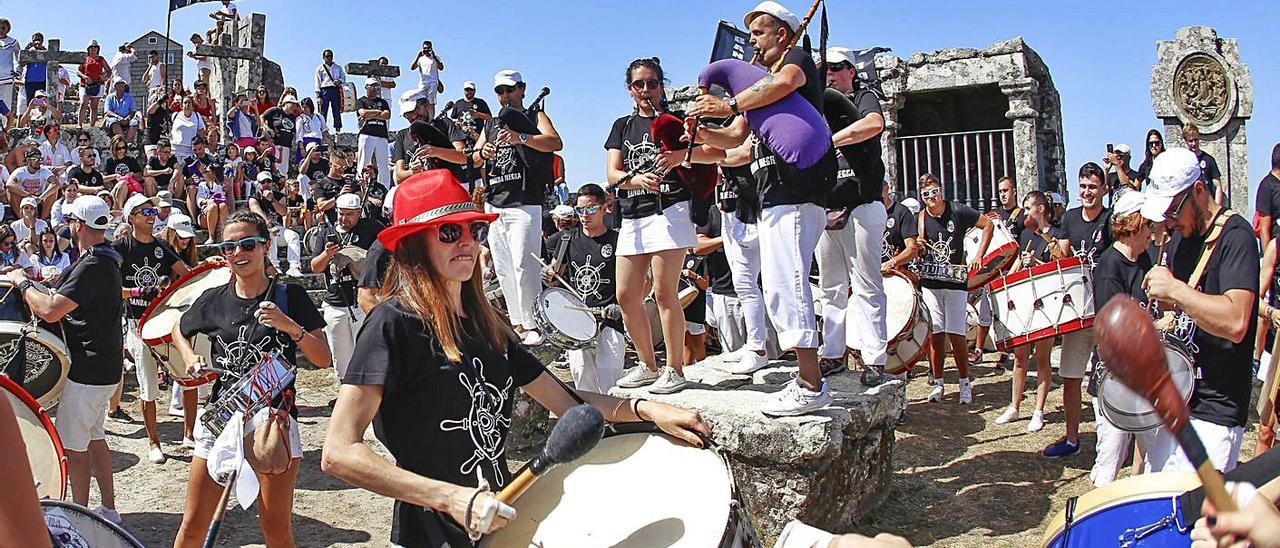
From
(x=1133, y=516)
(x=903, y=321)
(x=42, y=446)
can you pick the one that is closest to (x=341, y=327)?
(x=42, y=446)

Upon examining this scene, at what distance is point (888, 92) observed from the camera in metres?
13.9

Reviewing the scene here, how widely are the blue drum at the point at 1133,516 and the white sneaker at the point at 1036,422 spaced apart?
4274mm

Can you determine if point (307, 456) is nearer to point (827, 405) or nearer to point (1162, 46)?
point (827, 405)

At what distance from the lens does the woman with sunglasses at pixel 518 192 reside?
6.84m

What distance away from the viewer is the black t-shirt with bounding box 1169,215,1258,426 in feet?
12.1

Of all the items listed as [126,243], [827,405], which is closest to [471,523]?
[827,405]

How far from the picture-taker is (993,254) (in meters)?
8.35

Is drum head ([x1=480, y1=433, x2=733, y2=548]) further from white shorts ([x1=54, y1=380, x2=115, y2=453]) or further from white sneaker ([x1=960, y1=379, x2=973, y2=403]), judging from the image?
white sneaker ([x1=960, y1=379, x2=973, y2=403])

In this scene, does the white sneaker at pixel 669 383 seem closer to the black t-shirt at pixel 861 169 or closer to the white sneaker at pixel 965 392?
the black t-shirt at pixel 861 169

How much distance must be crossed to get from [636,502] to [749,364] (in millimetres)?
3284

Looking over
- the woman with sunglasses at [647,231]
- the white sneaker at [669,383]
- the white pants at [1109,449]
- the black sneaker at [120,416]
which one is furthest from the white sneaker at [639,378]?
the black sneaker at [120,416]

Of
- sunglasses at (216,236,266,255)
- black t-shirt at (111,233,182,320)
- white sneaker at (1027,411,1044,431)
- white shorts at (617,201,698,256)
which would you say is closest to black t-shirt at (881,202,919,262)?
white sneaker at (1027,411,1044,431)

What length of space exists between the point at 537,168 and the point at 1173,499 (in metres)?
4.84

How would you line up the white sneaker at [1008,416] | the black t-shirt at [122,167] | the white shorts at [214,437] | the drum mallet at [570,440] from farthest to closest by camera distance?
the black t-shirt at [122,167] < the white sneaker at [1008,416] < the white shorts at [214,437] < the drum mallet at [570,440]
